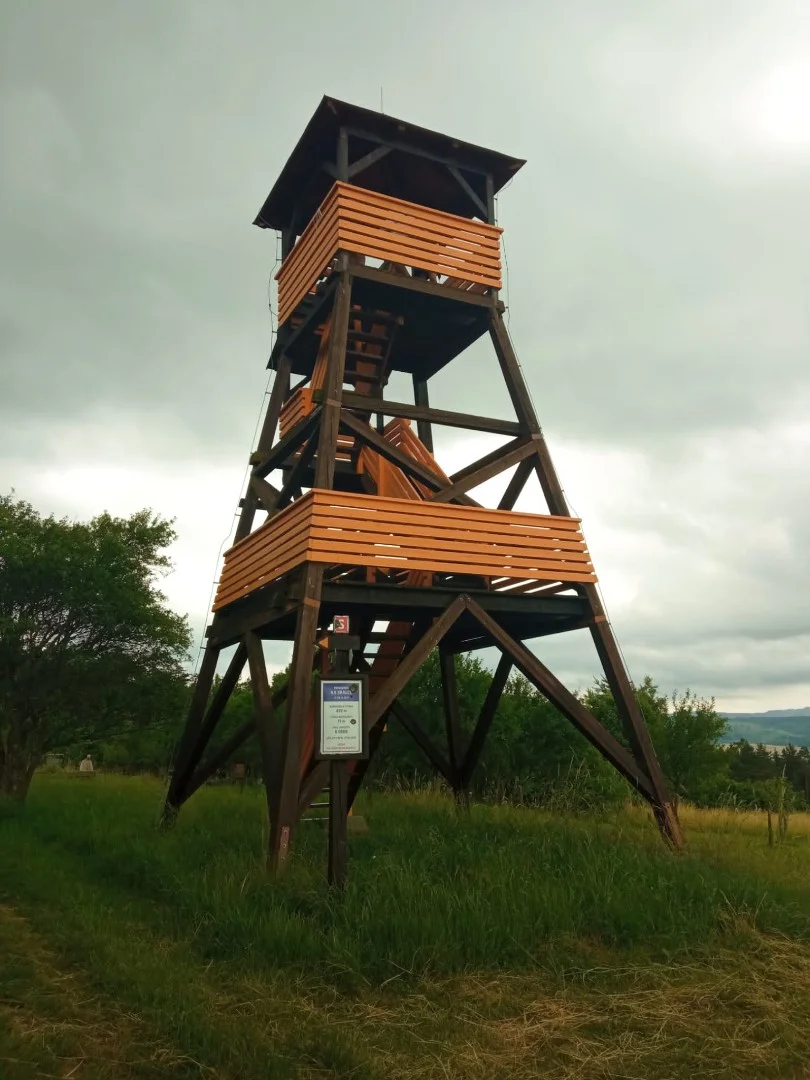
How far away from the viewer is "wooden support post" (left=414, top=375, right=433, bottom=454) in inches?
514

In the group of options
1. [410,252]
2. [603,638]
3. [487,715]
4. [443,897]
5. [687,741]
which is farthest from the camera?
[687,741]

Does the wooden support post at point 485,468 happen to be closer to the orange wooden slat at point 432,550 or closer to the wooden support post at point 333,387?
the orange wooden slat at point 432,550

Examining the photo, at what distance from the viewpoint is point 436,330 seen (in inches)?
489

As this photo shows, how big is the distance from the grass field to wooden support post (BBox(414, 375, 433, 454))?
6.68 meters

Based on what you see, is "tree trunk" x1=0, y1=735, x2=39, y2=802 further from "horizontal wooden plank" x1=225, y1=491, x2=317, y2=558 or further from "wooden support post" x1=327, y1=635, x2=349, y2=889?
"wooden support post" x1=327, y1=635, x2=349, y2=889

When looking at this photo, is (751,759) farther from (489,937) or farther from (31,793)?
(489,937)

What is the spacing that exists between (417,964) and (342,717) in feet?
6.53

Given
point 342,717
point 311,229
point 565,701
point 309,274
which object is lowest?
point 342,717

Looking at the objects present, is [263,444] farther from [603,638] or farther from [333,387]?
[603,638]

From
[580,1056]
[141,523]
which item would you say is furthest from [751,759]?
[580,1056]

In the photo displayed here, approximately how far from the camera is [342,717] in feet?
21.4

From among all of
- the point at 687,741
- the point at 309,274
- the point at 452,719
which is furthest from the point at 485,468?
the point at 687,741

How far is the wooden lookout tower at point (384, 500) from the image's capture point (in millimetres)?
9000

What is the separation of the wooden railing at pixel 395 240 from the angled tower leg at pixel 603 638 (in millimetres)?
898
